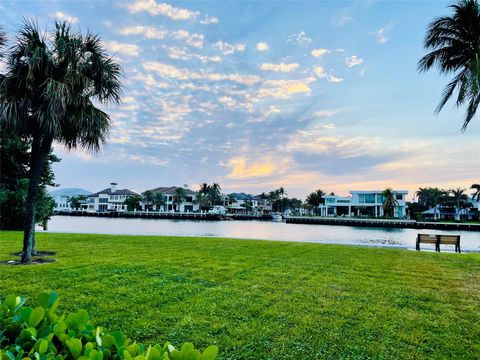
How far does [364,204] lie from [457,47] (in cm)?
8132

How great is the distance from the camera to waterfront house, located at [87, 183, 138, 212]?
126250mm

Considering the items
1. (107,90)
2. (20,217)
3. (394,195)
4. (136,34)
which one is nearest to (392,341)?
(107,90)

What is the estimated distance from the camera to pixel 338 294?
269 inches

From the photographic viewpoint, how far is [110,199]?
128375mm

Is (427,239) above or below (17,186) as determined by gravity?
below

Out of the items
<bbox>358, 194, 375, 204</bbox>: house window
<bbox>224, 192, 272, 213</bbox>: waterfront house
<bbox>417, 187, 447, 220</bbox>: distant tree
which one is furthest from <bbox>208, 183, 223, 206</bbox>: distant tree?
<bbox>417, 187, 447, 220</bbox>: distant tree

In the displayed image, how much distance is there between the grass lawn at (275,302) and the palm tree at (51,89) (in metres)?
3.43

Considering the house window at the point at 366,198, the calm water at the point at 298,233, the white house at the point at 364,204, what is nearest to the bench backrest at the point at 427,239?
the calm water at the point at 298,233

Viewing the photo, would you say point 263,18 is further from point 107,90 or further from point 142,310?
point 142,310

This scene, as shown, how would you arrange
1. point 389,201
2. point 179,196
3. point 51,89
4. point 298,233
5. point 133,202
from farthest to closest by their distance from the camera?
point 179,196, point 133,202, point 389,201, point 298,233, point 51,89

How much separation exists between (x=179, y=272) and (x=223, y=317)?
3.39m

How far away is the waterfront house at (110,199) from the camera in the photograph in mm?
126250

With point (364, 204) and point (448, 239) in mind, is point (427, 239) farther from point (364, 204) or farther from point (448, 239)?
point (364, 204)

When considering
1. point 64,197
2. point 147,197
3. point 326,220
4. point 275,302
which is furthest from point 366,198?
point 64,197
